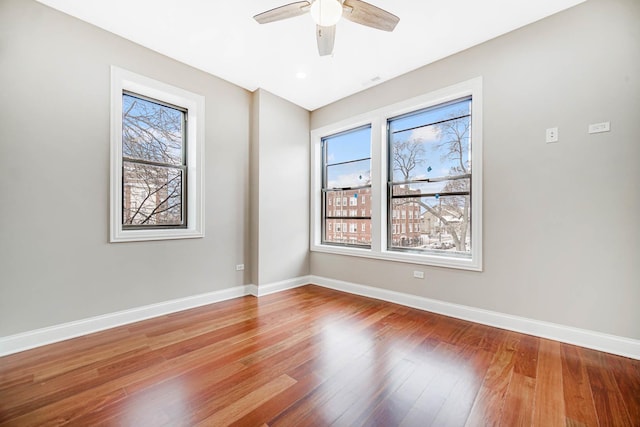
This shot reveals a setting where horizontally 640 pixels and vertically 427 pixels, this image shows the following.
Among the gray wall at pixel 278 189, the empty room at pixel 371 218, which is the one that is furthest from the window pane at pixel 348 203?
the gray wall at pixel 278 189

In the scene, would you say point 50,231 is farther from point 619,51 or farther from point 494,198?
point 619,51

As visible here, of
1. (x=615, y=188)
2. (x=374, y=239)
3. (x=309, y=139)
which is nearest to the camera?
(x=615, y=188)

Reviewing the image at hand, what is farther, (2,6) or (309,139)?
(309,139)

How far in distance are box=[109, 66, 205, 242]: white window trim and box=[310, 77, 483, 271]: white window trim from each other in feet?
6.05

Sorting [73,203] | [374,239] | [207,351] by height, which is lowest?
[207,351]

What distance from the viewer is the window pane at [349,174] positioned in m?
4.09

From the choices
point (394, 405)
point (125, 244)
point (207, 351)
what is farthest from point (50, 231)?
point (394, 405)

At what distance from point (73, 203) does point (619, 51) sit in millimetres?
4989

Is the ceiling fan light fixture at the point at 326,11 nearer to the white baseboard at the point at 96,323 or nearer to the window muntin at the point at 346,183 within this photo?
the window muntin at the point at 346,183

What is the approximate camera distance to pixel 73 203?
252 centimetres

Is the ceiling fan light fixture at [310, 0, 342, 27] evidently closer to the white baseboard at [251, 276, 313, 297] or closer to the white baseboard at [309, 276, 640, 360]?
the white baseboard at [309, 276, 640, 360]

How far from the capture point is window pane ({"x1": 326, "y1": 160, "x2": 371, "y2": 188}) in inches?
161

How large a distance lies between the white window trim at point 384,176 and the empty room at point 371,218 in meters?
0.03

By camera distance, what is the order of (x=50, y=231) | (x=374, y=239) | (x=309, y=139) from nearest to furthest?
(x=50, y=231) < (x=374, y=239) < (x=309, y=139)
